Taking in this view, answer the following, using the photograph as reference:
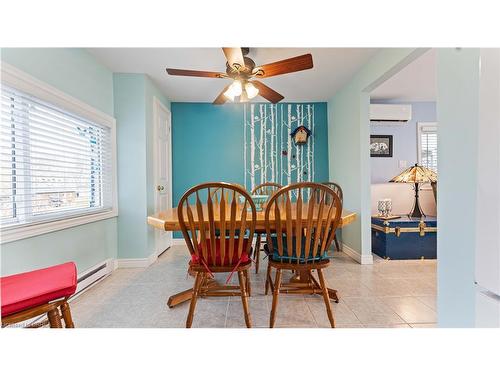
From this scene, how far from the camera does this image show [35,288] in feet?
3.14

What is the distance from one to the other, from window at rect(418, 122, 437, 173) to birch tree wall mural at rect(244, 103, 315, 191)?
66.7 inches

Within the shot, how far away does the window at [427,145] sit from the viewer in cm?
362

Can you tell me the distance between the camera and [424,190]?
3576 millimetres

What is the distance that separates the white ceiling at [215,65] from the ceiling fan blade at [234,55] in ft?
1.76

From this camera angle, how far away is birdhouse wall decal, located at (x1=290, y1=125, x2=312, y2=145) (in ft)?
12.0

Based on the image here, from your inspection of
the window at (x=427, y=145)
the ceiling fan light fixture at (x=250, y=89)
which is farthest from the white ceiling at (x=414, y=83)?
the ceiling fan light fixture at (x=250, y=89)

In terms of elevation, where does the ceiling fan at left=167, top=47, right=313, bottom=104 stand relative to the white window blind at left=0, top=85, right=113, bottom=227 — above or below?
above

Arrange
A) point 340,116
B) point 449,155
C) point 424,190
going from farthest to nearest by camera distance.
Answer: point 424,190
point 340,116
point 449,155

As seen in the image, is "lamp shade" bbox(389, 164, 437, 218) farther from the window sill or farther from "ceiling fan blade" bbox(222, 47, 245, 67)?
the window sill

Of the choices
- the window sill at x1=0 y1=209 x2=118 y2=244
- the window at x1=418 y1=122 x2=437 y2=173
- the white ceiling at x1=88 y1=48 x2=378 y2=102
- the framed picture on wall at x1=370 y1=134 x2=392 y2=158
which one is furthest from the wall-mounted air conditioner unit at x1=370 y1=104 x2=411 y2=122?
the window sill at x1=0 y1=209 x2=118 y2=244
